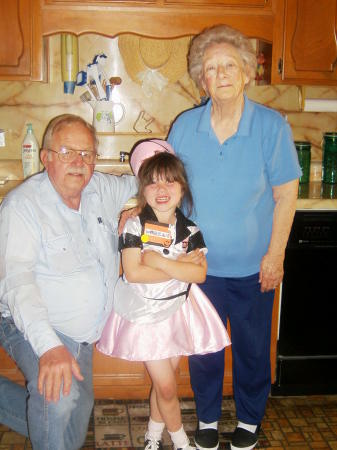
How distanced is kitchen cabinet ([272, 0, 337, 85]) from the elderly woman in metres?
0.66

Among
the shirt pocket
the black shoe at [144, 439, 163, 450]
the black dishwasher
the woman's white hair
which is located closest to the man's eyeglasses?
the shirt pocket

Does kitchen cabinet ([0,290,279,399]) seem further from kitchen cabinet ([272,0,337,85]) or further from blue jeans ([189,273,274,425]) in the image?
kitchen cabinet ([272,0,337,85])

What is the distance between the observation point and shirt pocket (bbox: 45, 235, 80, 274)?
169 centimetres

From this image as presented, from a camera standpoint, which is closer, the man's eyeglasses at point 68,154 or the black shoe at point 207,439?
the man's eyeglasses at point 68,154

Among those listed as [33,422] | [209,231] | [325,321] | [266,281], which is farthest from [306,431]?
[33,422]

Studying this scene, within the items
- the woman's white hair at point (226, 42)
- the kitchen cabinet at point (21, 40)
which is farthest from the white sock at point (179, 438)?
the kitchen cabinet at point (21, 40)

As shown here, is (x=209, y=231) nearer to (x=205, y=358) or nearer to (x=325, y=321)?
(x=205, y=358)

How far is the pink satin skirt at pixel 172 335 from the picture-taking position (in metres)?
1.75

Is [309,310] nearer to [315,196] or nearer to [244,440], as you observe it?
[315,196]

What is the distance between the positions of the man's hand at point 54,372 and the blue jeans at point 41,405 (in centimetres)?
11

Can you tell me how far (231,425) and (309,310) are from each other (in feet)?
1.97

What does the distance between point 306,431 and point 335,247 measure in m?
0.79

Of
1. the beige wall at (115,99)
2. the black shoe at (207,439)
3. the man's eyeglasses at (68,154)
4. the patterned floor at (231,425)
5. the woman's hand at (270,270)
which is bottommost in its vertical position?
the patterned floor at (231,425)

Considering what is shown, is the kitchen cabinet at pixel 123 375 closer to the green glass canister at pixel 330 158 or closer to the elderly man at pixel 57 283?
the elderly man at pixel 57 283
